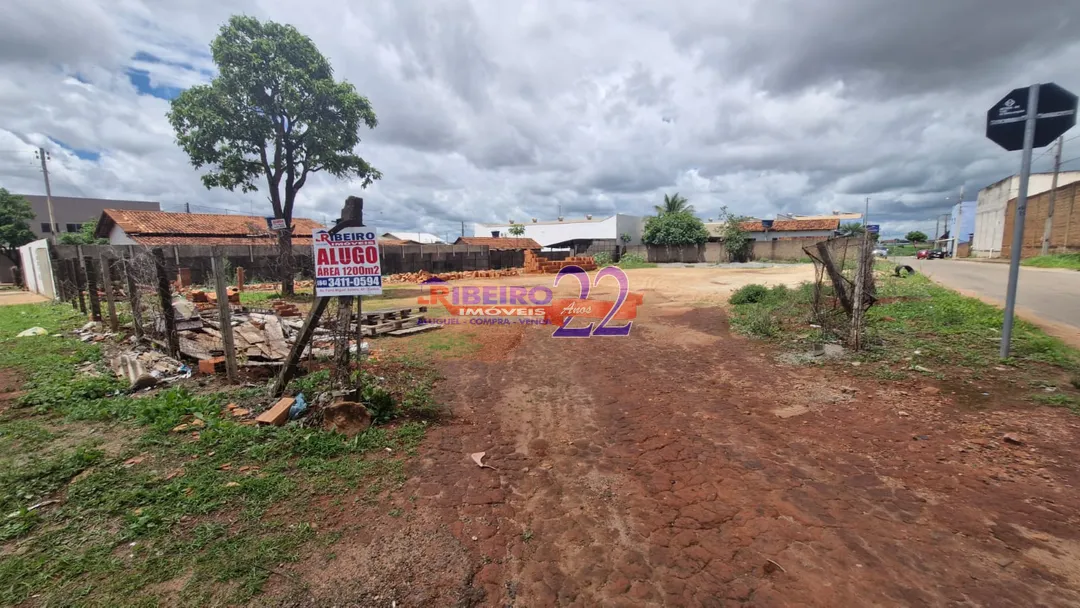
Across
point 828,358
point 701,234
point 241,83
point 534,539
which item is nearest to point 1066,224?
point 701,234

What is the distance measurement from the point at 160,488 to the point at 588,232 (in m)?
49.0

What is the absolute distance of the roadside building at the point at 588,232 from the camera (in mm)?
47906

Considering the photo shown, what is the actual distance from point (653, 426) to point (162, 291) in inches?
275

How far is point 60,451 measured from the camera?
372 cm

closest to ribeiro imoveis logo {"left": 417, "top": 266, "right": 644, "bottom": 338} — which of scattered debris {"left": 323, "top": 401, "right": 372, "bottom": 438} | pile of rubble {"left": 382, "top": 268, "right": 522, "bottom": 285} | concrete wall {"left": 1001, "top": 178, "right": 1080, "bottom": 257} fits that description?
scattered debris {"left": 323, "top": 401, "right": 372, "bottom": 438}

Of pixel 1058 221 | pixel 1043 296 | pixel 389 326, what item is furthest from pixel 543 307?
pixel 1058 221

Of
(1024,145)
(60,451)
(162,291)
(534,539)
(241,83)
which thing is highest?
(241,83)

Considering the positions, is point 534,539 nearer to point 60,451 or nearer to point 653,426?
point 653,426

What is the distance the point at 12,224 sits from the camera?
1054 inches

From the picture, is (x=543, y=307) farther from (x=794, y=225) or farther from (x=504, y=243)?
(x=794, y=225)

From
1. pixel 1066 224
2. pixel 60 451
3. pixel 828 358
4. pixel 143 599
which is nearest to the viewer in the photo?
pixel 143 599

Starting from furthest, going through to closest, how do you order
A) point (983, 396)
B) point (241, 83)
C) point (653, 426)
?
point (241, 83) → point (983, 396) → point (653, 426)

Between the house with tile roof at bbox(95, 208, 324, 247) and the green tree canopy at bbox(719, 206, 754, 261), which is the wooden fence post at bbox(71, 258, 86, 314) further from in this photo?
the green tree canopy at bbox(719, 206, 754, 261)

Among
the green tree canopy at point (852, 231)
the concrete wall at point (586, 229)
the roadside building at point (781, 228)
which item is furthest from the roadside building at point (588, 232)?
the green tree canopy at point (852, 231)
